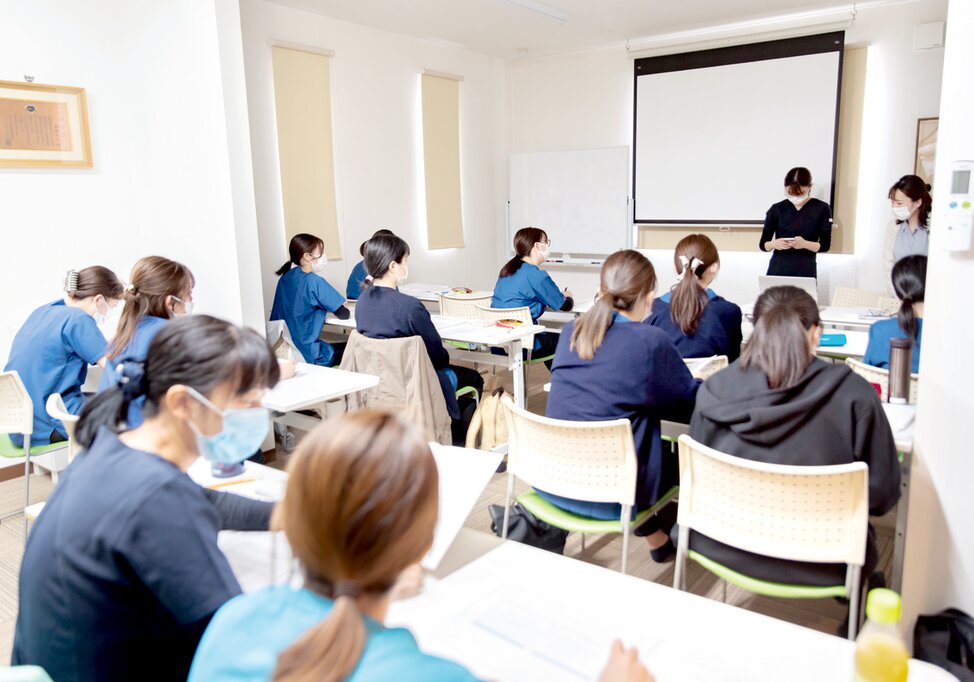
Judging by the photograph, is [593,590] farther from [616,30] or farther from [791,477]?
[616,30]

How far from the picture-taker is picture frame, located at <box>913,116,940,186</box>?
19.2ft

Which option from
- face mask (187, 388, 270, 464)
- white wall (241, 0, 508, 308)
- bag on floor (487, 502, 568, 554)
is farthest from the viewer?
white wall (241, 0, 508, 308)

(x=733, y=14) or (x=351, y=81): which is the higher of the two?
(x=733, y=14)

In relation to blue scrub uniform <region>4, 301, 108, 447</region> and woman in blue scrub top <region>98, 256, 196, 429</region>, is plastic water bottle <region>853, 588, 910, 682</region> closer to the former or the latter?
woman in blue scrub top <region>98, 256, 196, 429</region>

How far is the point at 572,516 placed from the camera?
98.3 inches

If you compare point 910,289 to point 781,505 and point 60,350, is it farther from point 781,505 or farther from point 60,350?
point 60,350

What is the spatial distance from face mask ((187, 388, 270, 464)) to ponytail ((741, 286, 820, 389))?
4.61ft

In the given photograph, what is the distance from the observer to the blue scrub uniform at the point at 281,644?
2.57 feet

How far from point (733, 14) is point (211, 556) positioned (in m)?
6.53

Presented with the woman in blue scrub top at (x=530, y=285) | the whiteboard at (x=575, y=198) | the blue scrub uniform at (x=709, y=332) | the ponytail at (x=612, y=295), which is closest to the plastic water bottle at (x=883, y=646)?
the ponytail at (x=612, y=295)

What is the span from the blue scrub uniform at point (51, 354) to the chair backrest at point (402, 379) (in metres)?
1.21

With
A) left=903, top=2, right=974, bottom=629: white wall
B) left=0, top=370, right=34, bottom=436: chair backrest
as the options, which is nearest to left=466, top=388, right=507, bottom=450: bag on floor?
left=0, top=370, right=34, bottom=436: chair backrest

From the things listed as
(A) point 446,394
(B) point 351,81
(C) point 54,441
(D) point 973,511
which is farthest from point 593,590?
(B) point 351,81

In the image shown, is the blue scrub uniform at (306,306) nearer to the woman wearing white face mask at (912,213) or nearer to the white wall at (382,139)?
the white wall at (382,139)
